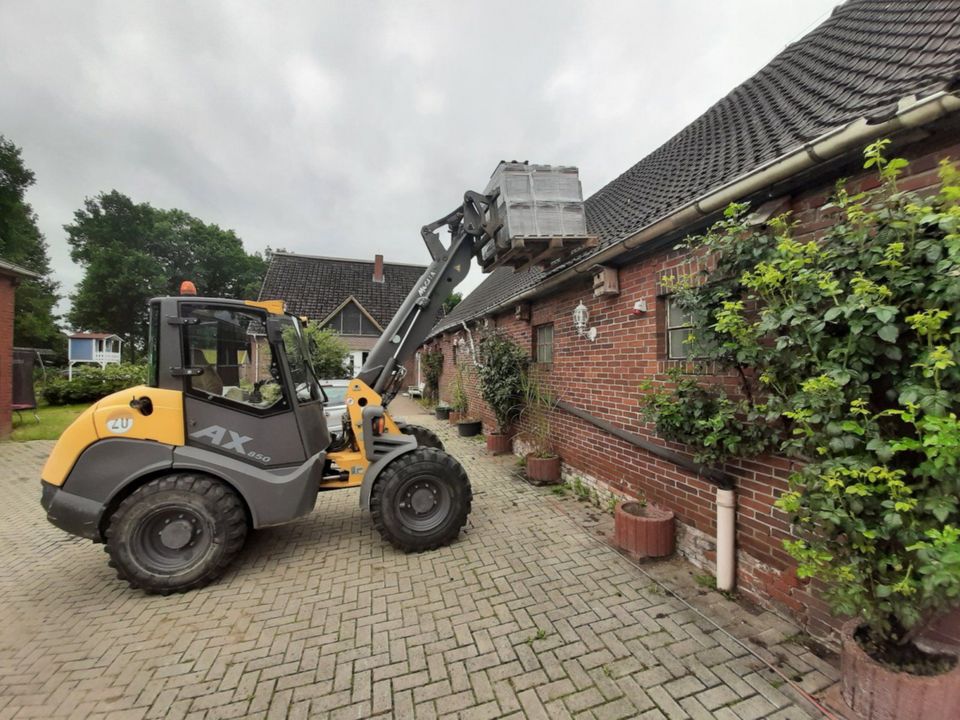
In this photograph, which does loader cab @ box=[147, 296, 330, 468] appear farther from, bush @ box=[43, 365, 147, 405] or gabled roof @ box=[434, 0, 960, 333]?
bush @ box=[43, 365, 147, 405]

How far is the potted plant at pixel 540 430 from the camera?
5.50m

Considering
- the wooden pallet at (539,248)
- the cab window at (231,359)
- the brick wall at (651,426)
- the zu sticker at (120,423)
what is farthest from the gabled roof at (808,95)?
the zu sticker at (120,423)

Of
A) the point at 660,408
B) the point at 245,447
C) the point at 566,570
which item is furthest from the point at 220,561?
the point at 660,408

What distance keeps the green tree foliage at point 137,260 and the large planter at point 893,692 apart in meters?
39.4

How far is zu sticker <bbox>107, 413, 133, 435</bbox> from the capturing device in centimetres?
302

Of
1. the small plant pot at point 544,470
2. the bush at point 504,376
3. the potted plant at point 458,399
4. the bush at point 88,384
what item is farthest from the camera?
the bush at point 88,384

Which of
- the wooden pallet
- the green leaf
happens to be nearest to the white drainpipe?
the green leaf

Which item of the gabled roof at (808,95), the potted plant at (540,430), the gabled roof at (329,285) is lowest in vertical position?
the potted plant at (540,430)

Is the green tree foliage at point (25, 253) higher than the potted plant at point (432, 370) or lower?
higher

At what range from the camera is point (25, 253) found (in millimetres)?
26875

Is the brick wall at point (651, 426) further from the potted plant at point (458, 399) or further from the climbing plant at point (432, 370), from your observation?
the climbing plant at point (432, 370)

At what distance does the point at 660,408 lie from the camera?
10.2 feet

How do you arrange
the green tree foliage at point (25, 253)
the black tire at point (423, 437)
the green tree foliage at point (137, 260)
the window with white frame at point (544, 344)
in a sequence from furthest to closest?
the green tree foliage at point (137, 260) → the green tree foliage at point (25, 253) → the window with white frame at point (544, 344) → the black tire at point (423, 437)

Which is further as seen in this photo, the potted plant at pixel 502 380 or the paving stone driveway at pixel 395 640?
the potted plant at pixel 502 380
